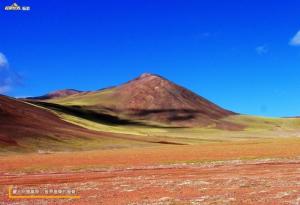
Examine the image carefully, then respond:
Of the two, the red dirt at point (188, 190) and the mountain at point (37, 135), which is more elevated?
the mountain at point (37, 135)

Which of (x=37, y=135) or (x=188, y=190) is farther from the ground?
(x=37, y=135)

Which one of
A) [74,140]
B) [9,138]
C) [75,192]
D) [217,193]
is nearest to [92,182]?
[75,192]

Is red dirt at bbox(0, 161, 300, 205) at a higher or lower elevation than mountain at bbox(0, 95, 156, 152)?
lower

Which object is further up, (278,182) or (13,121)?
(13,121)

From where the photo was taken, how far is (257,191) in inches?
1119

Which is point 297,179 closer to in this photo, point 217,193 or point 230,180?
point 230,180

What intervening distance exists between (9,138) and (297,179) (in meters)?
91.3

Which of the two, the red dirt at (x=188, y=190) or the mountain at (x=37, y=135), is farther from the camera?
the mountain at (x=37, y=135)

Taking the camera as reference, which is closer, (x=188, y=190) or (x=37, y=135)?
(x=188, y=190)

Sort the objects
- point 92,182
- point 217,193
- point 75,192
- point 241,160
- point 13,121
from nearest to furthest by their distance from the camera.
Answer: point 217,193 → point 75,192 → point 92,182 → point 241,160 → point 13,121

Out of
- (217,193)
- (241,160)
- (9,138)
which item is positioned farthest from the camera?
(9,138)

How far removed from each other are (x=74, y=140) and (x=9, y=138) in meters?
20.5

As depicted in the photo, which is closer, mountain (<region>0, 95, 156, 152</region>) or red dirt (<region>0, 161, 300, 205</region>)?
red dirt (<region>0, 161, 300, 205</region>)

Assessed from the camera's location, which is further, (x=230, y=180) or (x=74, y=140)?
(x=74, y=140)
